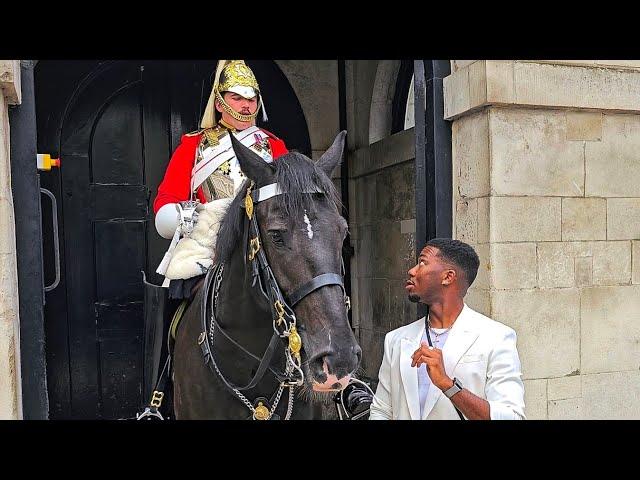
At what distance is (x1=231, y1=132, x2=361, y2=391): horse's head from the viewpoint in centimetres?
205

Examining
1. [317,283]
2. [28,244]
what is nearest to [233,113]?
[28,244]

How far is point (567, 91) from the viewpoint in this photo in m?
3.45

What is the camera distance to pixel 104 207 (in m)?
5.09

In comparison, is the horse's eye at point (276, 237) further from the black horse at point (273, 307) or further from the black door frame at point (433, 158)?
the black door frame at point (433, 158)

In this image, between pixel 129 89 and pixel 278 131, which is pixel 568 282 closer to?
pixel 278 131

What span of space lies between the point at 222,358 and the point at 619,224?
2.41 meters

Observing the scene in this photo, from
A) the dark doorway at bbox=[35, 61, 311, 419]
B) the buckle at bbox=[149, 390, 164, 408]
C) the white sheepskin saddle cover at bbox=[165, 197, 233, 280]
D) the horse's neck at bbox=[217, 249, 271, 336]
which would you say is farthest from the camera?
the dark doorway at bbox=[35, 61, 311, 419]

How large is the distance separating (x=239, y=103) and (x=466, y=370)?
206 cm

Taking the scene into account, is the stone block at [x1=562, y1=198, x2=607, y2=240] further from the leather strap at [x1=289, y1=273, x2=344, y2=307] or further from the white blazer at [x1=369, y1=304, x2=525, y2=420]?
the leather strap at [x1=289, y1=273, x2=344, y2=307]

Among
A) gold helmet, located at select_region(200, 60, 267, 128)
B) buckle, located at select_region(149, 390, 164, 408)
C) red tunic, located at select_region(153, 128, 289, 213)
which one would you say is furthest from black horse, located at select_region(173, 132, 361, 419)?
gold helmet, located at select_region(200, 60, 267, 128)

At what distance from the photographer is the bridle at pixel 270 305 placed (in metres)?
2.14

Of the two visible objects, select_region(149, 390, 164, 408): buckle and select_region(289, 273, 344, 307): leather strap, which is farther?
select_region(149, 390, 164, 408): buckle
